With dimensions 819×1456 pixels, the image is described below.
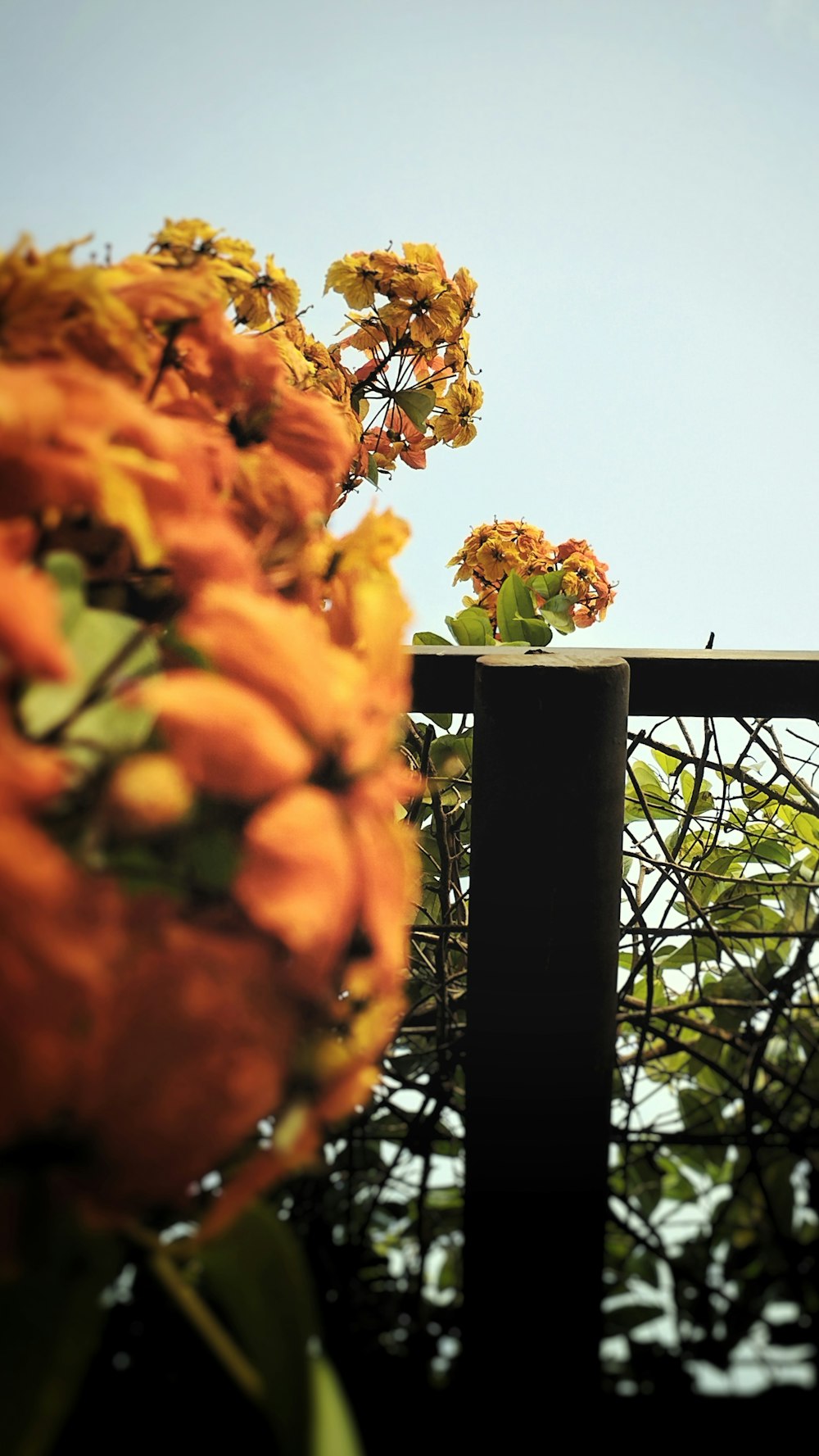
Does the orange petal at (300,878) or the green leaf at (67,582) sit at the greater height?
the green leaf at (67,582)

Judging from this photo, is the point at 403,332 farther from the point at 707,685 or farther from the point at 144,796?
the point at 144,796

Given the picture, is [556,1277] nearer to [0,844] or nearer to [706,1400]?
[706,1400]

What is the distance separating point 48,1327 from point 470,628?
0.67m

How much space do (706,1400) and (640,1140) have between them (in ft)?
0.36

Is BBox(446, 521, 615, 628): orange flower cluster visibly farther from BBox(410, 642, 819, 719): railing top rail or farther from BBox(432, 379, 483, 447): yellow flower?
BBox(410, 642, 819, 719): railing top rail

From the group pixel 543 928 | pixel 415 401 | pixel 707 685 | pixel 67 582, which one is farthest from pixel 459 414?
pixel 67 582

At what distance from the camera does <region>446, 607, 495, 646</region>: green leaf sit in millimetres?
803

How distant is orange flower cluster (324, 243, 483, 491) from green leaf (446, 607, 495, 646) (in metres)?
0.12

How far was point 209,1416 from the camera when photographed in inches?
8.9

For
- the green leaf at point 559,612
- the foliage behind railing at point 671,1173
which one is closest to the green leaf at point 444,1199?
the foliage behind railing at point 671,1173

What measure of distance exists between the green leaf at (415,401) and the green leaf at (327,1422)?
2.43ft

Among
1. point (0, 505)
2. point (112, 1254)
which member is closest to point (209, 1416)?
point (112, 1254)

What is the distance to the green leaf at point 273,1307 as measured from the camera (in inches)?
6.6

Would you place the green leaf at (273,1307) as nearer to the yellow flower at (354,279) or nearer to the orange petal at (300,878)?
the orange petal at (300,878)
